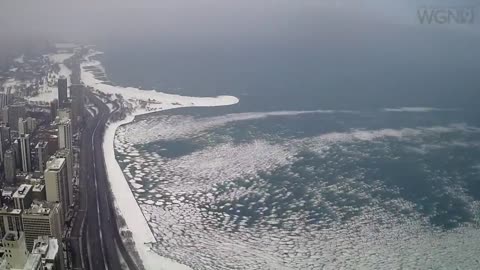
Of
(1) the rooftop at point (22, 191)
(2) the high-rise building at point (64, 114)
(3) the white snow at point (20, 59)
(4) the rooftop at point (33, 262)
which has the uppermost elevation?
(4) the rooftop at point (33, 262)

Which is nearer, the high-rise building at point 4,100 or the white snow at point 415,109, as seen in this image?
the high-rise building at point 4,100

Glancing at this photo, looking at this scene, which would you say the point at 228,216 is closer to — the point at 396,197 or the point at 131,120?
the point at 396,197

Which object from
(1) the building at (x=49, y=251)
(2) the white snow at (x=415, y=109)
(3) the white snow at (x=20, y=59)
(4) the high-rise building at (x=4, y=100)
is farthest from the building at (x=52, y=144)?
(3) the white snow at (x=20, y=59)

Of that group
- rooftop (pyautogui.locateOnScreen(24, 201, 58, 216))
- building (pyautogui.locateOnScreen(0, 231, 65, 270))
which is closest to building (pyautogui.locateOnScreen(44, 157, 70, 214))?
rooftop (pyautogui.locateOnScreen(24, 201, 58, 216))

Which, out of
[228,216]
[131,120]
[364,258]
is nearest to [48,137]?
[131,120]

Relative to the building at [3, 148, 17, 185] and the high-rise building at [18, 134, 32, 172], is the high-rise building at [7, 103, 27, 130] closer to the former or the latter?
the high-rise building at [18, 134, 32, 172]

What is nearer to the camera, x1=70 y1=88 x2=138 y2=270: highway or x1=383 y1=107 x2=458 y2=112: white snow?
x1=70 y1=88 x2=138 y2=270: highway

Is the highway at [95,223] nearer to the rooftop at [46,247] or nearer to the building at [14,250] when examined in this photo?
the rooftop at [46,247]
